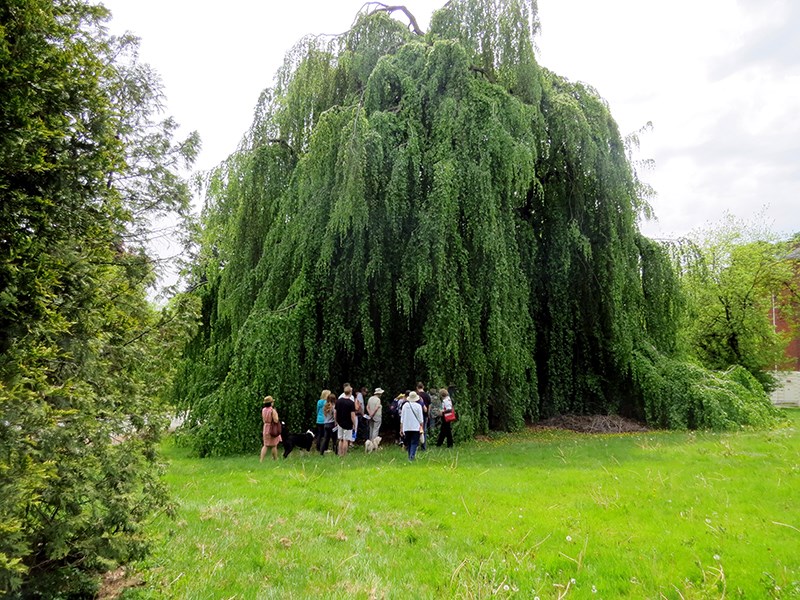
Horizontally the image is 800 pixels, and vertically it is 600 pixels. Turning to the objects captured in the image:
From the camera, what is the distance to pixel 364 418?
406 inches

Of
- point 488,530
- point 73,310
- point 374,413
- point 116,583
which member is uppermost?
point 73,310

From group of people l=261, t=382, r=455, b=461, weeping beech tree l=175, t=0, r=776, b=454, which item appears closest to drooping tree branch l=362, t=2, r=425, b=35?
weeping beech tree l=175, t=0, r=776, b=454

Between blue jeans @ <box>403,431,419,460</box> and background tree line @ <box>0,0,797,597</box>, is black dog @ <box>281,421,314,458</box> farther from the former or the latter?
blue jeans @ <box>403,431,419,460</box>

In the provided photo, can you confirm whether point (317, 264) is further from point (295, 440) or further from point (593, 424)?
point (593, 424)

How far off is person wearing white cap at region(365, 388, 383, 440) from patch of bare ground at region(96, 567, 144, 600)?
21.2 ft

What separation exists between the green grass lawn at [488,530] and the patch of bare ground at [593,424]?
4120 millimetres

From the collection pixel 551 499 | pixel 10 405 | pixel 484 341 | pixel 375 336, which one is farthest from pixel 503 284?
pixel 10 405

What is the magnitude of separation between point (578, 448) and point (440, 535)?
590 centimetres

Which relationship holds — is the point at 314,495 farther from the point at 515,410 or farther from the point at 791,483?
the point at 515,410

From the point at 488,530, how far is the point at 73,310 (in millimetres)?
3653

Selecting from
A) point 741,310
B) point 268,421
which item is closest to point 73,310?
point 268,421

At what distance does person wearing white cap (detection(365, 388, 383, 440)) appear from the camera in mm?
9930

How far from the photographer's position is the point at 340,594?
11.1 feet

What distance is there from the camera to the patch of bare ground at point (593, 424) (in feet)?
40.5
